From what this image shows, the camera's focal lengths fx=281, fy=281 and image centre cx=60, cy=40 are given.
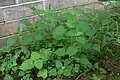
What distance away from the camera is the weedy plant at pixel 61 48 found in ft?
7.22

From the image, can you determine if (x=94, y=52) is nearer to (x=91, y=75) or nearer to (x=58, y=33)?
(x=91, y=75)

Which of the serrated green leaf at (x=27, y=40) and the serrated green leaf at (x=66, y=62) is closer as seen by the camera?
the serrated green leaf at (x=66, y=62)

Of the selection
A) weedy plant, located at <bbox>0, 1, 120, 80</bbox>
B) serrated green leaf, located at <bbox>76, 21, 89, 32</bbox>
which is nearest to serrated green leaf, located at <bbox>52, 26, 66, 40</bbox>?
weedy plant, located at <bbox>0, 1, 120, 80</bbox>

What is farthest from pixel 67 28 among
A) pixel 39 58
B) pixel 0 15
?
pixel 0 15

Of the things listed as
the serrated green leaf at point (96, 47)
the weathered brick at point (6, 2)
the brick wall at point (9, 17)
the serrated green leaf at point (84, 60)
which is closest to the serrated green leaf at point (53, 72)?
the serrated green leaf at point (84, 60)

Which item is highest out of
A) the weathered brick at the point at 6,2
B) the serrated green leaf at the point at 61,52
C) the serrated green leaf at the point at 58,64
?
the weathered brick at the point at 6,2

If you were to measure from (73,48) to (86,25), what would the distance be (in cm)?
21

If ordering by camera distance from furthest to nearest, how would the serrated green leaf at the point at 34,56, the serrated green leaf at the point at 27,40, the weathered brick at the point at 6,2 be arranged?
the weathered brick at the point at 6,2 → the serrated green leaf at the point at 27,40 → the serrated green leaf at the point at 34,56

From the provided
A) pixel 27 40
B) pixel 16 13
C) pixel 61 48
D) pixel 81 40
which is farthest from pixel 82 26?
pixel 16 13

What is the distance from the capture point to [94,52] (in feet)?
8.14

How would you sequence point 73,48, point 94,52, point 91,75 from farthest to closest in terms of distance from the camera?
point 94,52
point 91,75
point 73,48

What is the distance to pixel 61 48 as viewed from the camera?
223cm

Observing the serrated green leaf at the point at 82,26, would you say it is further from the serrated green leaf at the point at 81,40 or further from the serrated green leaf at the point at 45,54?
the serrated green leaf at the point at 45,54

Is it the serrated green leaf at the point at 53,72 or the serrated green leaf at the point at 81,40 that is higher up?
the serrated green leaf at the point at 81,40
